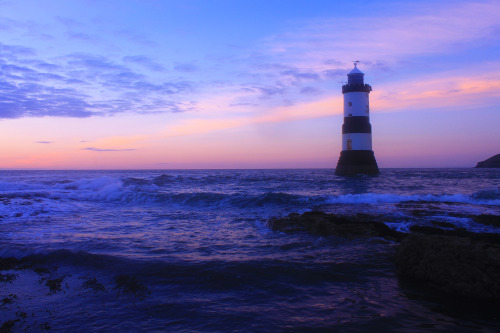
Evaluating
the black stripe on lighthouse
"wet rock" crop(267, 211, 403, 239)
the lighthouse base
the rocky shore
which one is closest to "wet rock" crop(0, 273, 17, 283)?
"wet rock" crop(267, 211, 403, 239)

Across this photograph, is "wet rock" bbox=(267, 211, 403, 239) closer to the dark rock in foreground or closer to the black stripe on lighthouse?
the black stripe on lighthouse

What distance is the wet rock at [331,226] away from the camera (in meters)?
8.46

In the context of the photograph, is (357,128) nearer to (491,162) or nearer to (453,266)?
(453,266)

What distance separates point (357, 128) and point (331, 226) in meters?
23.6

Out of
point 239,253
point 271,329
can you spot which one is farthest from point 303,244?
point 271,329

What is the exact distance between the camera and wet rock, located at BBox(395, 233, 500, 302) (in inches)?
185

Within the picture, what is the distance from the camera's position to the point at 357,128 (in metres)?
30.8

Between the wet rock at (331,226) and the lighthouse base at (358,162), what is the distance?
21.9 m

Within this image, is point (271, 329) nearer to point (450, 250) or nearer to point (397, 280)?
point (397, 280)

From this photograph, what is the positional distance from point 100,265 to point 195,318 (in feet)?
9.67

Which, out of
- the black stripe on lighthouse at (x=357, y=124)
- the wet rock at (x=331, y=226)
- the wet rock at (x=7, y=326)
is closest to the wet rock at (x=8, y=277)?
the wet rock at (x=7, y=326)

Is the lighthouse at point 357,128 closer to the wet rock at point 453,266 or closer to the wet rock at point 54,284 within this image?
the wet rock at point 453,266

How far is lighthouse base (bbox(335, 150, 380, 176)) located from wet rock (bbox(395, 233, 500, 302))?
2621cm

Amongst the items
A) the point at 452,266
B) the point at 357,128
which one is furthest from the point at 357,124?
the point at 452,266
